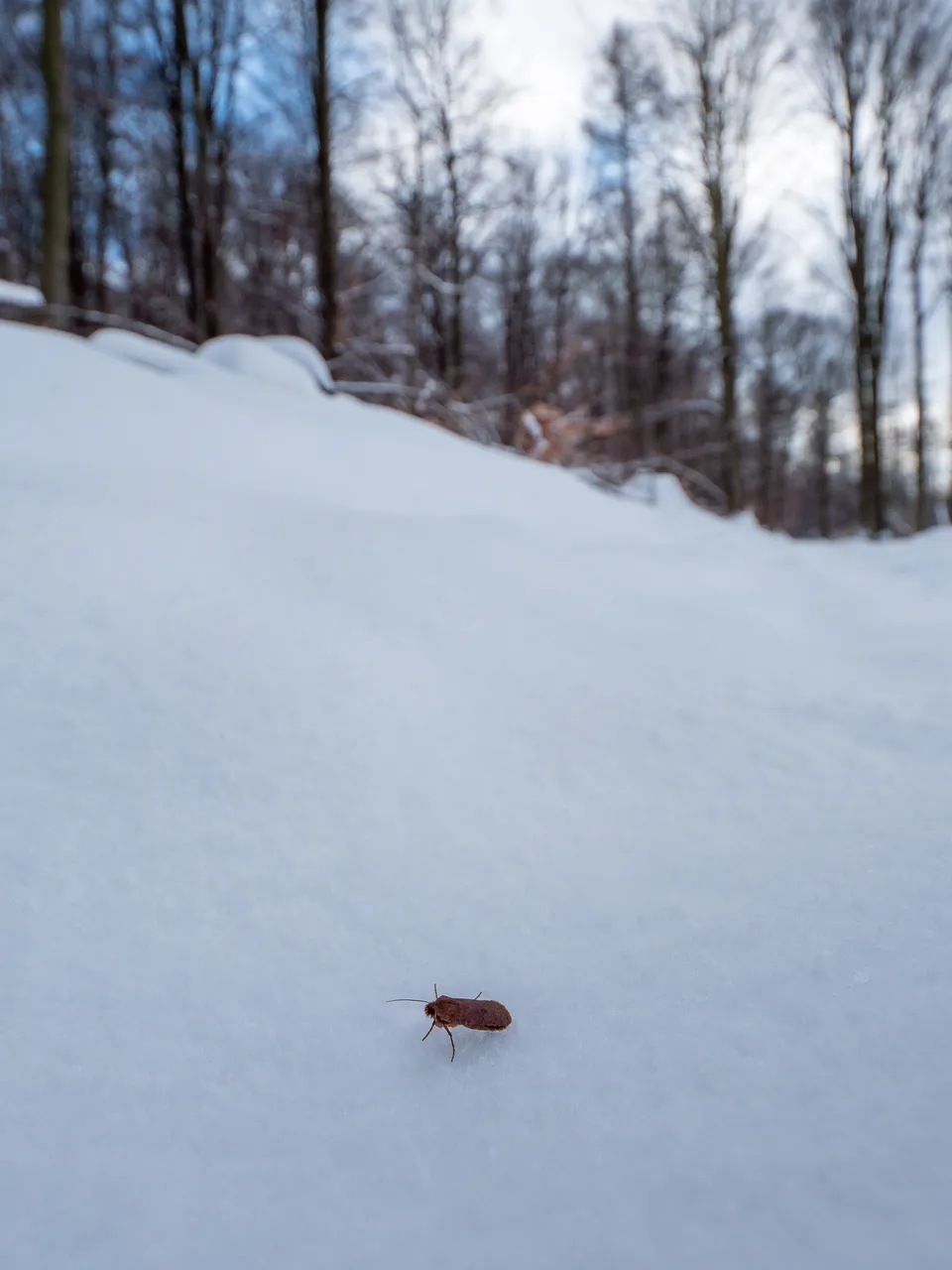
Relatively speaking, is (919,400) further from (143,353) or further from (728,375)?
(143,353)

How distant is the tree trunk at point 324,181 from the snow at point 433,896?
5060 millimetres

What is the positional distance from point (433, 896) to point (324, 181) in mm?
7194

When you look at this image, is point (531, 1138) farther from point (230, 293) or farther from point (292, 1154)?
point (230, 293)

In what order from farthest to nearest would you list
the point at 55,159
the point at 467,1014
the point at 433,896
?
the point at 55,159, the point at 433,896, the point at 467,1014

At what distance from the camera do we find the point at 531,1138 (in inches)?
24.3

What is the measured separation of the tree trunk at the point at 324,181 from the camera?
20.9 feet

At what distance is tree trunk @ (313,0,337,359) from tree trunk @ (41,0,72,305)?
7.25 feet

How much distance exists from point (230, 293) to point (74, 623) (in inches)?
416

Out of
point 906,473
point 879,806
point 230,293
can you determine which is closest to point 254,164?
point 230,293

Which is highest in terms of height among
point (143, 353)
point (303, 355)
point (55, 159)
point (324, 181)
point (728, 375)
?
point (324, 181)

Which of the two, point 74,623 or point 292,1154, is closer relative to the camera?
point 292,1154

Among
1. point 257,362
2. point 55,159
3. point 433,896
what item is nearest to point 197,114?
point 55,159

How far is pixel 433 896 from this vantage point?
3.00ft

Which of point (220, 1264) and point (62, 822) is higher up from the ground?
point (62, 822)
